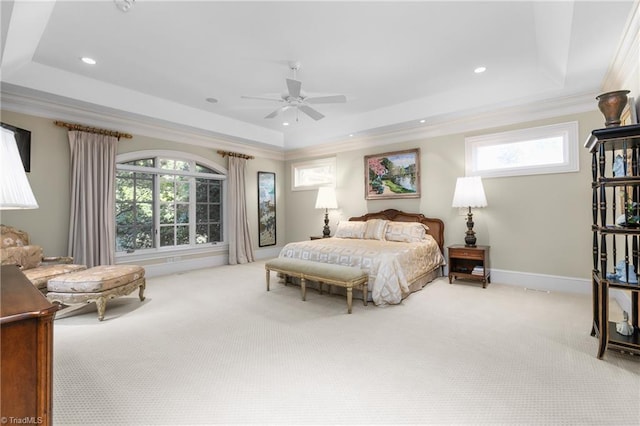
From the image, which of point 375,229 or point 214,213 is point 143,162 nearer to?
point 214,213

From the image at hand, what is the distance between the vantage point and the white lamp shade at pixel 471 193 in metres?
4.57

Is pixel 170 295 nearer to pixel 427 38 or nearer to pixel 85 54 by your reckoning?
pixel 85 54

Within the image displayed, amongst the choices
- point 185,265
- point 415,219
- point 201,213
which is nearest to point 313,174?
point 201,213

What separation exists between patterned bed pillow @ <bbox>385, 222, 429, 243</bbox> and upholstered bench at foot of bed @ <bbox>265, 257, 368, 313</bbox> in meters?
1.61

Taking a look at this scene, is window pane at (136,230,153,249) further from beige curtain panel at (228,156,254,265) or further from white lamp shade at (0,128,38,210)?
white lamp shade at (0,128,38,210)

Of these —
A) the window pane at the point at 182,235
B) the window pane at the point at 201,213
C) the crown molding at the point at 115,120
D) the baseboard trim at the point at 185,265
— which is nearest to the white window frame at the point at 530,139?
the crown molding at the point at 115,120

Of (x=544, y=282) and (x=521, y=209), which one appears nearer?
(x=544, y=282)

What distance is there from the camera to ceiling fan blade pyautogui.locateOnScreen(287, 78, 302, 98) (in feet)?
10.8

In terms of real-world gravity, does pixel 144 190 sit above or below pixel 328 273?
above

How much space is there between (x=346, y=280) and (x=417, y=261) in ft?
4.60

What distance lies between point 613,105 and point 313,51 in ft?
9.67

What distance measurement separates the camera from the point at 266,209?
7.47 m

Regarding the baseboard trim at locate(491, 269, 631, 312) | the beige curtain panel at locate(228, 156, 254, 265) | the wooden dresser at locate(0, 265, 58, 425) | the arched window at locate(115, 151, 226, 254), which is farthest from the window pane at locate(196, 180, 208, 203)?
the baseboard trim at locate(491, 269, 631, 312)

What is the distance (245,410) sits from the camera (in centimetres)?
179
